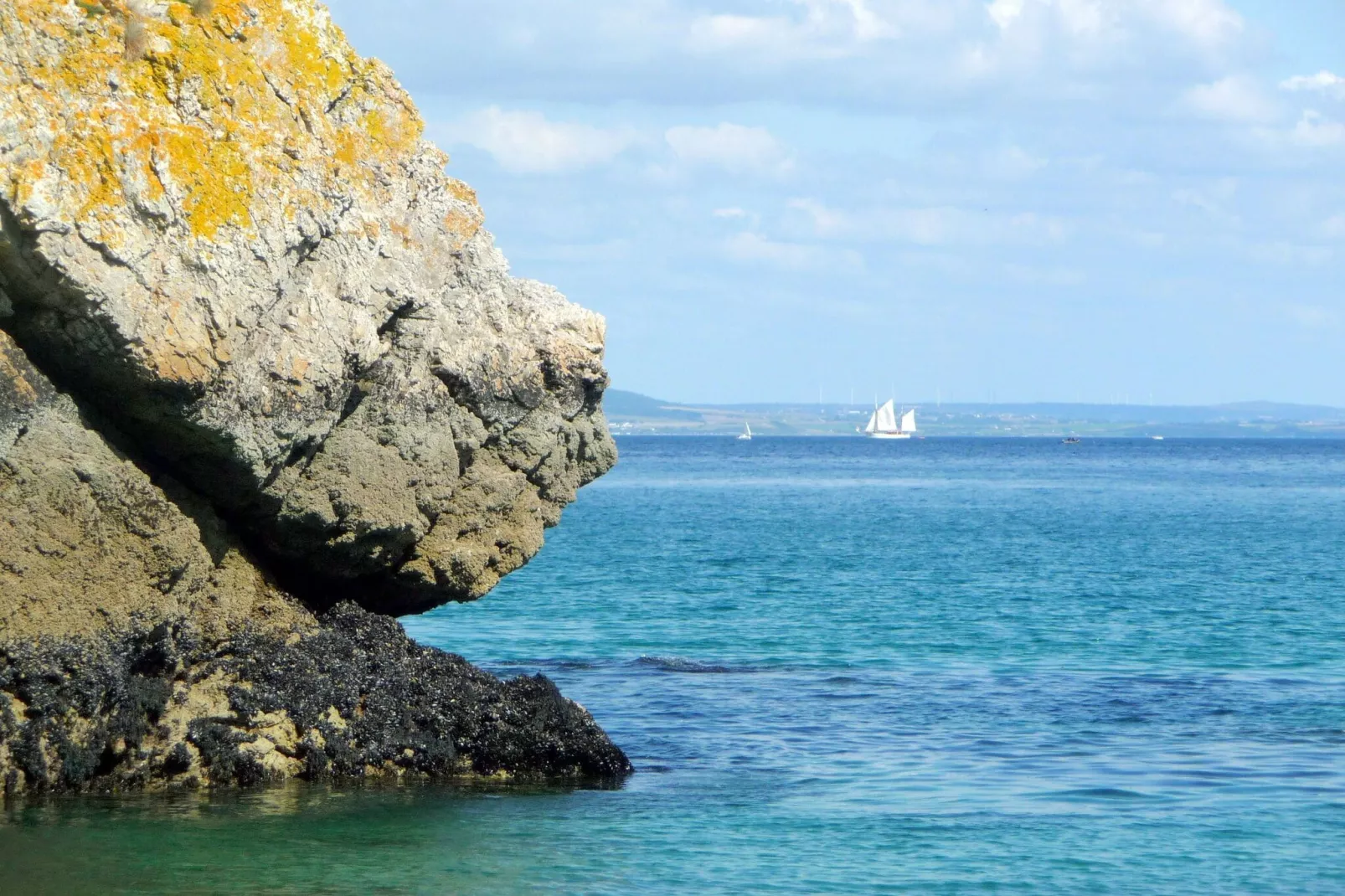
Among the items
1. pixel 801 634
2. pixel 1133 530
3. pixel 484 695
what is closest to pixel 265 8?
pixel 484 695

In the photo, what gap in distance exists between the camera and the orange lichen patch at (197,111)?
464 inches

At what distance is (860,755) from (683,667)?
6.80 meters

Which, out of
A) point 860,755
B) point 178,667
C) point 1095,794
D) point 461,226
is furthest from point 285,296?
point 1095,794

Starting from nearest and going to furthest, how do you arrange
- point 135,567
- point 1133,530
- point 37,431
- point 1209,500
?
1. point 37,431
2. point 135,567
3. point 1133,530
4. point 1209,500

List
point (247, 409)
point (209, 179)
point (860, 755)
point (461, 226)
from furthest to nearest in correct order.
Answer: point (860, 755) → point (461, 226) → point (247, 409) → point (209, 179)

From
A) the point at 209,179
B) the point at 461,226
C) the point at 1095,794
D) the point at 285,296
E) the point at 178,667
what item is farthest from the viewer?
the point at 1095,794

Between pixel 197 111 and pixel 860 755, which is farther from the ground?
pixel 197 111

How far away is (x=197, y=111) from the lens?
12.6 metres

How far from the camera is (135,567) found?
1302 cm

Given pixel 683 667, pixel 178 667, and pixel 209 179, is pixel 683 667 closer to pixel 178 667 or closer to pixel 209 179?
pixel 178 667

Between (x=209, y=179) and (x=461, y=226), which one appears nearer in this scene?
(x=209, y=179)

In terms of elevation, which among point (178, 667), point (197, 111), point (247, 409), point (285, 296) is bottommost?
point (178, 667)

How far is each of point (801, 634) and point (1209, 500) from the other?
6327cm

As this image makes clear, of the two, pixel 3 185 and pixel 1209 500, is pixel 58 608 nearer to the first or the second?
pixel 3 185
